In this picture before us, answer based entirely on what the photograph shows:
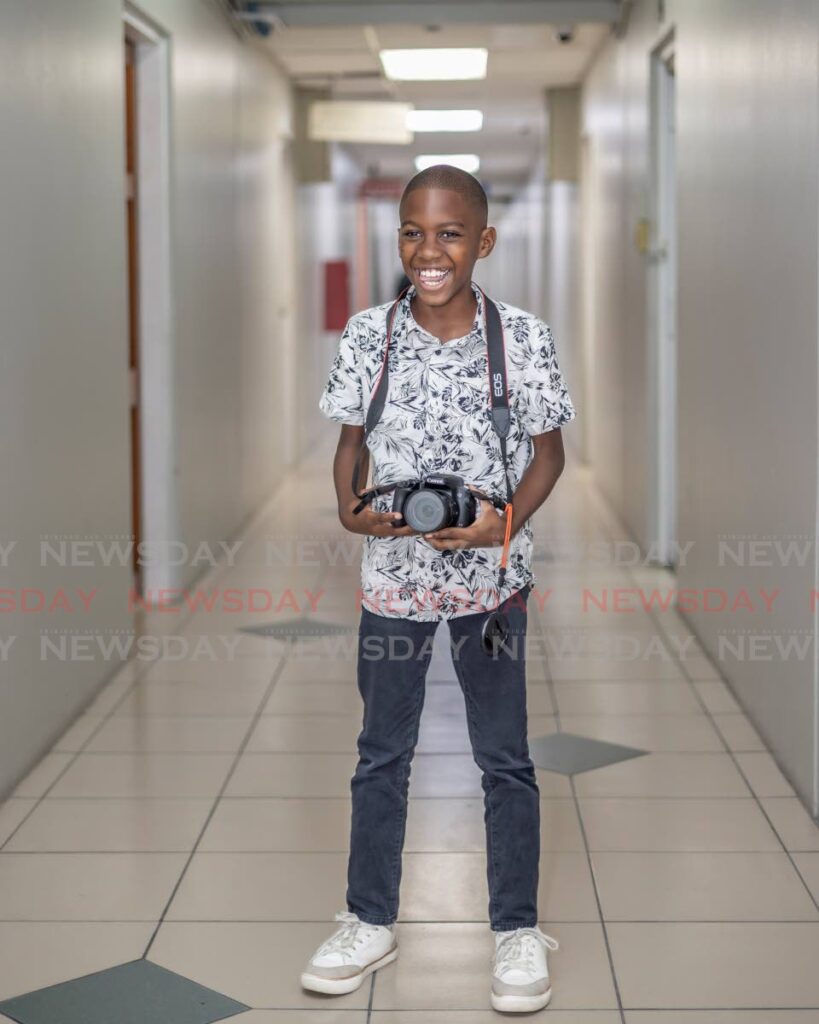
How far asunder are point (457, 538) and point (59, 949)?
1093 mm

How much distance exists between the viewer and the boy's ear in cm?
215

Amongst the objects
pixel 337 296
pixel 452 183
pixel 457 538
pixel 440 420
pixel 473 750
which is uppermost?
pixel 337 296

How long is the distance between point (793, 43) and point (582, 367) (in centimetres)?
693

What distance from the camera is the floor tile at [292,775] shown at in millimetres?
3324

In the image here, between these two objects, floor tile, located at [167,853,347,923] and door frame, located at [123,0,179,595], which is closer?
floor tile, located at [167,853,347,923]

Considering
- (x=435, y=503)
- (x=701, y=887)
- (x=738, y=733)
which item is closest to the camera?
(x=435, y=503)

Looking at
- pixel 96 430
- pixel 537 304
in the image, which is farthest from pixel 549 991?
pixel 537 304

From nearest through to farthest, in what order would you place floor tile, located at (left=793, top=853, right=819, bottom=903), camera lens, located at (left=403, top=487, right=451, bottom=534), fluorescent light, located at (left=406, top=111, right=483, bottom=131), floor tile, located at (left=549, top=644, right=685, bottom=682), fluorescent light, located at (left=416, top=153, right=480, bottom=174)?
1. camera lens, located at (left=403, top=487, right=451, bottom=534)
2. floor tile, located at (left=793, top=853, right=819, bottom=903)
3. floor tile, located at (left=549, top=644, right=685, bottom=682)
4. fluorescent light, located at (left=406, top=111, right=483, bottom=131)
5. fluorescent light, located at (left=416, top=153, right=480, bottom=174)

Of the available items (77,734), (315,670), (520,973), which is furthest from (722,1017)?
(315,670)

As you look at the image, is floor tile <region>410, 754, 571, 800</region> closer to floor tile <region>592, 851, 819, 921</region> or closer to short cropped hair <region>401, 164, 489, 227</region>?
floor tile <region>592, 851, 819, 921</region>

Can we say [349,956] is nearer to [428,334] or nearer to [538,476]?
[538,476]

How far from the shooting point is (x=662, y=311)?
6152 mm

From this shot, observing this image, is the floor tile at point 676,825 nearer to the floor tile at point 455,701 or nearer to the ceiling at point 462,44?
the floor tile at point 455,701

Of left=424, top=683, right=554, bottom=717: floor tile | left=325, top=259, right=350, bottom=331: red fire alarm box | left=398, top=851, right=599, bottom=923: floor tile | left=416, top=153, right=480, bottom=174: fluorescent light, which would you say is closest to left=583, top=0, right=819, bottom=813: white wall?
left=424, top=683, right=554, bottom=717: floor tile
